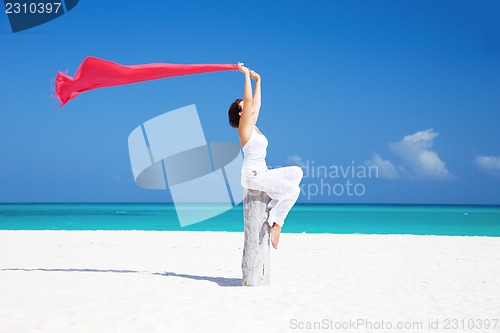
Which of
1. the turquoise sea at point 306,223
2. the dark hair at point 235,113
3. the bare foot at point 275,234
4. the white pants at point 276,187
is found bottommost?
the bare foot at point 275,234

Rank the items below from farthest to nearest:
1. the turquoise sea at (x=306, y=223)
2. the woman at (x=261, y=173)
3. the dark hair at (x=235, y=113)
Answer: the turquoise sea at (x=306, y=223)
the dark hair at (x=235, y=113)
the woman at (x=261, y=173)

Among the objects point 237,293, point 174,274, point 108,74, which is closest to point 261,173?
point 237,293

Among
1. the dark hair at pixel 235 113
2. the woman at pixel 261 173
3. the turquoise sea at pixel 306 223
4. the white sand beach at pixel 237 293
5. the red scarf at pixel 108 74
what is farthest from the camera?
the turquoise sea at pixel 306 223

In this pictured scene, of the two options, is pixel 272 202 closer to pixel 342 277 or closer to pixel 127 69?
pixel 342 277

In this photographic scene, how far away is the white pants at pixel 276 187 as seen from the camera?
583 cm

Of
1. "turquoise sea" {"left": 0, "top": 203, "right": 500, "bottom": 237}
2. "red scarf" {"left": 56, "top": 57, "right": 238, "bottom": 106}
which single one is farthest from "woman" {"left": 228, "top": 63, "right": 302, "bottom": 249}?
"turquoise sea" {"left": 0, "top": 203, "right": 500, "bottom": 237}

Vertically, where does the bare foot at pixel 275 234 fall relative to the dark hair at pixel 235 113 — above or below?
below

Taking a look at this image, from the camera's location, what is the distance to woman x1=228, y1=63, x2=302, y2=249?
5.83 meters

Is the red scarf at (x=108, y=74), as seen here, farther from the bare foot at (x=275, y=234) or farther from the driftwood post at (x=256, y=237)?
the bare foot at (x=275, y=234)

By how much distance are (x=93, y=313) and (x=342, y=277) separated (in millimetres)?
3466

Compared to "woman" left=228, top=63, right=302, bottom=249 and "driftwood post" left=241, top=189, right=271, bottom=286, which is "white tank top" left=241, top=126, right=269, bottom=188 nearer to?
"woman" left=228, top=63, right=302, bottom=249

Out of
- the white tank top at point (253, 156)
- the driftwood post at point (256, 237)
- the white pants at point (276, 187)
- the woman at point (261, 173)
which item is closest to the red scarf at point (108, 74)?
Answer: the woman at point (261, 173)

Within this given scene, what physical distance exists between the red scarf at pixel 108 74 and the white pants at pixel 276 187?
1.37m

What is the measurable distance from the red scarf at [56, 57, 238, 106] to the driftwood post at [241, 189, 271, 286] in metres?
1.57
